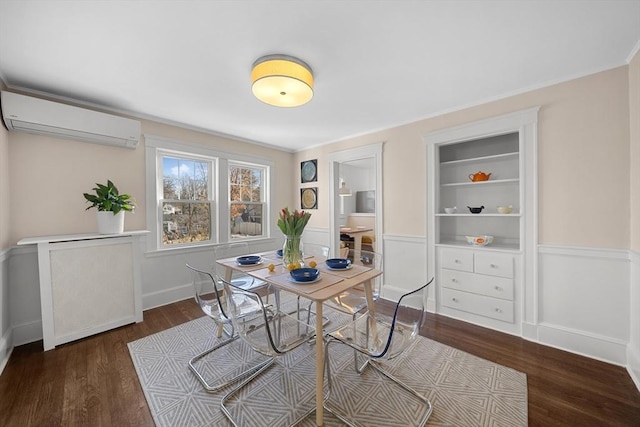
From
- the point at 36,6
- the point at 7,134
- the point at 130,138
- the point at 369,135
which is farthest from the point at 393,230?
the point at 7,134

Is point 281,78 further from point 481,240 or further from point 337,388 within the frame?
point 481,240

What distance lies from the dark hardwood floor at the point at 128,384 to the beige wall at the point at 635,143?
1104mm

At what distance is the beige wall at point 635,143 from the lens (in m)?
1.89

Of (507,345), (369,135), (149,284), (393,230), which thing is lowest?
(507,345)

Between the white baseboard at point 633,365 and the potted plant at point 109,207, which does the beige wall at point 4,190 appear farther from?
the white baseboard at point 633,365

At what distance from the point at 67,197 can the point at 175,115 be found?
57.4 inches

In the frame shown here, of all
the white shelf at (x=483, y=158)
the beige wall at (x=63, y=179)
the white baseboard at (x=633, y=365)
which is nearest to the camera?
the white baseboard at (x=633, y=365)

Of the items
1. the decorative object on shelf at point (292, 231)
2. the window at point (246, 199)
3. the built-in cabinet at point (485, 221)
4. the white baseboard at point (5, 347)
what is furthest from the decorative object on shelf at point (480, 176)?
the white baseboard at point (5, 347)

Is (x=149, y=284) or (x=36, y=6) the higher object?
(x=36, y=6)

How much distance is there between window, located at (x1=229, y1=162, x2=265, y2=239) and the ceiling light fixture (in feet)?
7.72

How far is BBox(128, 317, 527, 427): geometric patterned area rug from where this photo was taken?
5.13ft

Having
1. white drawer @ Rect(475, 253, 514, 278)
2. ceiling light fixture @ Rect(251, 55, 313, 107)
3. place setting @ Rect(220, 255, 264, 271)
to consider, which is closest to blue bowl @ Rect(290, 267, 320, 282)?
place setting @ Rect(220, 255, 264, 271)

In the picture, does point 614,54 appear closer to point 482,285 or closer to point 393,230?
point 482,285

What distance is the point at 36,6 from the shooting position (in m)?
1.44
